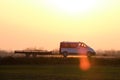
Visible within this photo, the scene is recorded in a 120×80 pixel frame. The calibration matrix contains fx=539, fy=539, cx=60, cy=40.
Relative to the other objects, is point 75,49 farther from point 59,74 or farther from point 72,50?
point 59,74

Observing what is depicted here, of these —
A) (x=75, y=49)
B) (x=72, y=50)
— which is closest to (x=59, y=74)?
(x=75, y=49)

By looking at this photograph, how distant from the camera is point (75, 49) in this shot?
3108 inches

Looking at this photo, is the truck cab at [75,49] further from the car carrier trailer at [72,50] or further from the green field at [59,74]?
the green field at [59,74]

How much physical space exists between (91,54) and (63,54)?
4489 mm

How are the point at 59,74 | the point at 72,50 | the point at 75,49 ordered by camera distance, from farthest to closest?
the point at 72,50
the point at 75,49
the point at 59,74

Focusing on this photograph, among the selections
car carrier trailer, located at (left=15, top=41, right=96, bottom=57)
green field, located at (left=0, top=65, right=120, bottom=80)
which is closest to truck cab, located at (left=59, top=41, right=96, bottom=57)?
car carrier trailer, located at (left=15, top=41, right=96, bottom=57)

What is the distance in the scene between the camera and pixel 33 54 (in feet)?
257

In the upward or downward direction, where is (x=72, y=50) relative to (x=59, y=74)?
upward

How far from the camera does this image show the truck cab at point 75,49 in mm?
77938

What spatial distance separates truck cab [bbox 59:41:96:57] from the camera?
77.9m

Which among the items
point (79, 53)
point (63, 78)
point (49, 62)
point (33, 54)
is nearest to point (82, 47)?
point (79, 53)

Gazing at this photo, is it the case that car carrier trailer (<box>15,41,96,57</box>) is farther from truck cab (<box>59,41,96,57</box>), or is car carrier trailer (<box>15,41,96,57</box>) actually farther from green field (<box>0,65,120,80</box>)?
green field (<box>0,65,120,80</box>)

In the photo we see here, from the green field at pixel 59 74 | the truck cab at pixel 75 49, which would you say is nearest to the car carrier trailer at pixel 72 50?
the truck cab at pixel 75 49

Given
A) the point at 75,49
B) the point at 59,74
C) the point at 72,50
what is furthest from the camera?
the point at 72,50
